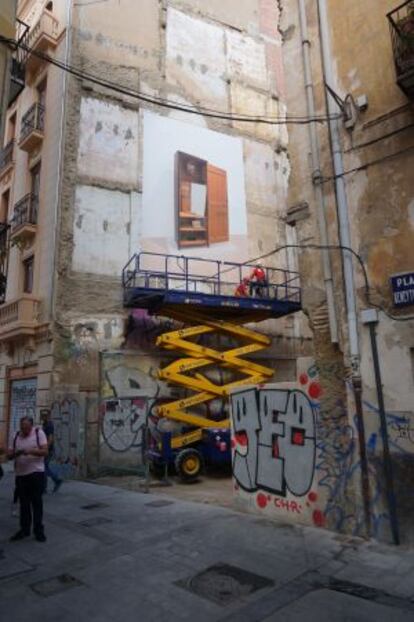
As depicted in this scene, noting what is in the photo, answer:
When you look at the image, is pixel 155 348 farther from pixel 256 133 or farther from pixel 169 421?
pixel 256 133

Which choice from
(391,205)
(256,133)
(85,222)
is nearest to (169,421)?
(85,222)

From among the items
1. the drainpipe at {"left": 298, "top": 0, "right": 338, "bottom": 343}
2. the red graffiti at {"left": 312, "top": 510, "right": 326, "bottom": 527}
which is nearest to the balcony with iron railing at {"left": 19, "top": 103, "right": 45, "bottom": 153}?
the drainpipe at {"left": 298, "top": 0, "right": 338, "bottom": 343}

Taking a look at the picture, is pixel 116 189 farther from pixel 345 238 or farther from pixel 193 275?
pixel 345 238

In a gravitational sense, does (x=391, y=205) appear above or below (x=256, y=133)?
below

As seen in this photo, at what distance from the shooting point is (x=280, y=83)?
23.8 m

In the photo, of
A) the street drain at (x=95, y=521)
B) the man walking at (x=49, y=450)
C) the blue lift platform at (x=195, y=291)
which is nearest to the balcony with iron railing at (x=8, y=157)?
the blue lift platform at (x=195, y=291)

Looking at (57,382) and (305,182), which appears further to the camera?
(57,382)

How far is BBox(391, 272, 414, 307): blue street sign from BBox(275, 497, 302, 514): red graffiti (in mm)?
3538

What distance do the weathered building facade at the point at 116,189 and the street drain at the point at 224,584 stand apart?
7882 millimetres

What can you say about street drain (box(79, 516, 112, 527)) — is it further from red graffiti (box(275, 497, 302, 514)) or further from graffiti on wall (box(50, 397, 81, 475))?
graffiti on wall (box(50, 397, 81, 475))

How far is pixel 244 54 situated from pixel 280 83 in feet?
6.98

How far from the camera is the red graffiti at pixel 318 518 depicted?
7688mm

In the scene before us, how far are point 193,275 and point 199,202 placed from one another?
3.66 metres

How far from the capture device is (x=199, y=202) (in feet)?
63.8
